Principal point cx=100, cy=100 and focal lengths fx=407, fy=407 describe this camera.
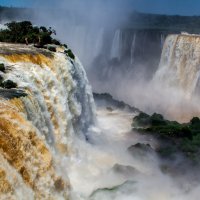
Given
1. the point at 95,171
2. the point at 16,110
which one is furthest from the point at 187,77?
the point at 16,110

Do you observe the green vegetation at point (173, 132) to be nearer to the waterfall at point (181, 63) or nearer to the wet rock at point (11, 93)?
the waterfall at point (181, 63)

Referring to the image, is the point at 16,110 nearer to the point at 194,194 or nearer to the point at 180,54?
the point at 194,194

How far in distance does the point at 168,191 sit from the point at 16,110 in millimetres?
9246

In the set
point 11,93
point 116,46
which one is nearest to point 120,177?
point 11,93

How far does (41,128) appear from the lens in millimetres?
16453

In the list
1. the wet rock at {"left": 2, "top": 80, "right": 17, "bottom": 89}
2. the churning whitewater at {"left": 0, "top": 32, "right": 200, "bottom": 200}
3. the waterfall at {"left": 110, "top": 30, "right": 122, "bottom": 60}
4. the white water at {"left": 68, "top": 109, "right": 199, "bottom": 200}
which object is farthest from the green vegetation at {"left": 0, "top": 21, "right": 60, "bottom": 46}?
the waterfall at {"left": 110, "top": 30, "right": 122, "bottom": 60}

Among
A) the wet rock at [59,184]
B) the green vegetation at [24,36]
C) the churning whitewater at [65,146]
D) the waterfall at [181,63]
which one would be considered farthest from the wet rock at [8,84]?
the waterfall at [181,63]

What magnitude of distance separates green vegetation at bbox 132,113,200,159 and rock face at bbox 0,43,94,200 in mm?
4358

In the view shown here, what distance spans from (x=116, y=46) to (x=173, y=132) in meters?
28.4

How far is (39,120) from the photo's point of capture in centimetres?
1619

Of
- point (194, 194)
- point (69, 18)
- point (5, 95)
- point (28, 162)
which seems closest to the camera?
point (28, 162)

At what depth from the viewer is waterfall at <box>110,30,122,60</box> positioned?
5358 centimetres

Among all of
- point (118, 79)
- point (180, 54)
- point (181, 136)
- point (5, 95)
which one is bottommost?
point (118, 79)

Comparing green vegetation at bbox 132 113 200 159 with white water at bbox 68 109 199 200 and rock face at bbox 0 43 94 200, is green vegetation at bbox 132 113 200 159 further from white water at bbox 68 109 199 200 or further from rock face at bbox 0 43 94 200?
rock face at bbox 0 43 94 200
